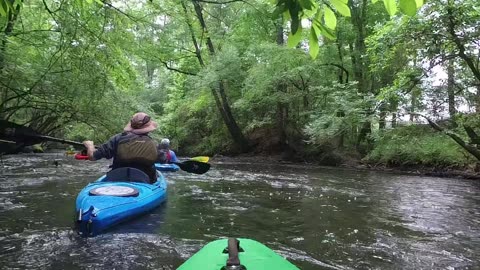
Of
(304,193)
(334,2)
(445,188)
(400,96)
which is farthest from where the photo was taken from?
(400,96)

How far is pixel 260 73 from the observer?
14758 millimetres

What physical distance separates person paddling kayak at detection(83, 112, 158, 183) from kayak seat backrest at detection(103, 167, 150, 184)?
106mm

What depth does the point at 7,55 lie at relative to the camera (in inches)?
242

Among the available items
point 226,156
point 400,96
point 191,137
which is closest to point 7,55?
point 400,96

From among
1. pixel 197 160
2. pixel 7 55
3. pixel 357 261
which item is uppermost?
pixel 7 55

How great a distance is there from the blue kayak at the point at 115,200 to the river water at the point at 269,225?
0.13 meters

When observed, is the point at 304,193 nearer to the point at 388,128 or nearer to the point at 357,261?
the point at 357,261

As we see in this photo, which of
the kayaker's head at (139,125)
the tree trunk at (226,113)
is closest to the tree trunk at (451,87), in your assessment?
the tree trunk at (226,113)

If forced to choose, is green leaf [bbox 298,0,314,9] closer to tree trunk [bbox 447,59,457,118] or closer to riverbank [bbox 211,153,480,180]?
tree trunk [bbox 447,59,457,118]

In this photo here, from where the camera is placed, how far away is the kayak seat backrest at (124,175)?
5496 millimetres

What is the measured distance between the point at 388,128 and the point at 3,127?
37.9ft

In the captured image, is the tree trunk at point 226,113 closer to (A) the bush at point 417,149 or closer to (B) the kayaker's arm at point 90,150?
(A) the bush at point 417,149

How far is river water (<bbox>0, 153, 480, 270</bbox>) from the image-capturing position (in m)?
3.85

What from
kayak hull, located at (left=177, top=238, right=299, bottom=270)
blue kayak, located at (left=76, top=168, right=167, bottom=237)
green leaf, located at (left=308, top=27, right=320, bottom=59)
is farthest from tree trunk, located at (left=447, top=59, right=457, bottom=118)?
green leaf, located at (left=308, top=27, right=320, bottom=59)
